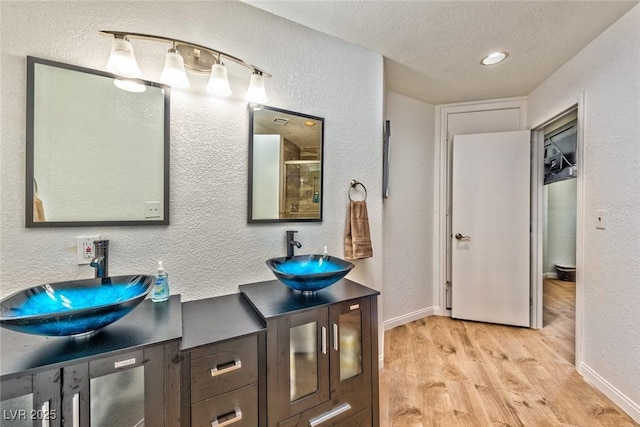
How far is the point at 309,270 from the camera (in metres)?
1.61

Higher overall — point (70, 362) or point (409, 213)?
point (409, 213)

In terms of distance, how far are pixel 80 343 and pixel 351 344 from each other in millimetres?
1056

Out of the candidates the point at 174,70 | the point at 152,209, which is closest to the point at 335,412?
the point at 152,209

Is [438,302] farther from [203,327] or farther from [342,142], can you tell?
[203,327]

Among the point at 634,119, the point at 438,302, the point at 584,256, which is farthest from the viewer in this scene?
the point at 438,302

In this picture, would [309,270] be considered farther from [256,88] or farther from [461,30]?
[461,30]

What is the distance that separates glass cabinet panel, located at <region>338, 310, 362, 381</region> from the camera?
1.28 m

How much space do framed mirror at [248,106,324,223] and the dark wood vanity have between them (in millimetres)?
487

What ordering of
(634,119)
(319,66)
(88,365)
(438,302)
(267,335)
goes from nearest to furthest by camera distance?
1. (88,365)
2. (267,335)
3. (634,119)
4. (319,66)
5. (438,302)

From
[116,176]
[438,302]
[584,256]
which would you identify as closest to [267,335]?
[116,176]

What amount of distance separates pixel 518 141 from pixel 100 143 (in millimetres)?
3341

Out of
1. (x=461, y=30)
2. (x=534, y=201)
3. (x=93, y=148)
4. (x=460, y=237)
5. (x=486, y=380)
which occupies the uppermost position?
(x=461, y=30)

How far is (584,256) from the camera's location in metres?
1.91

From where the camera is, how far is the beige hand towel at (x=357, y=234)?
1.83 meters
